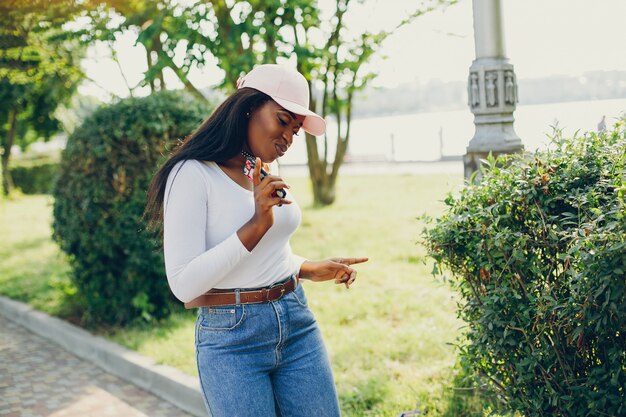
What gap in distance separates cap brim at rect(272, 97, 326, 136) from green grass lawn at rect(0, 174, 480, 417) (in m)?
0.82

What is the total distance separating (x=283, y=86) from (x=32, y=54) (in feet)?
39.6

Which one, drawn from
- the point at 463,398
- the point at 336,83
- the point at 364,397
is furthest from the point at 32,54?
the point at 463,398

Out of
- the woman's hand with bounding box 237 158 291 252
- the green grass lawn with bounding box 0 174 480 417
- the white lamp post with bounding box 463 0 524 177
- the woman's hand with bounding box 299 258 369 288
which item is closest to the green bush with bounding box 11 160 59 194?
the green grass lawn with bounding box 0 174 480 417

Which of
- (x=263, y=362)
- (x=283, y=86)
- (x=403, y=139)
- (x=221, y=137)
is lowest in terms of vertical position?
(x=263, y=362)

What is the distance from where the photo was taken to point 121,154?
21.4 ft

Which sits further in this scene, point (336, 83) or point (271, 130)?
point (336, 83)

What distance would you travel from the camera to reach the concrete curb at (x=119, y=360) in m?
4.98

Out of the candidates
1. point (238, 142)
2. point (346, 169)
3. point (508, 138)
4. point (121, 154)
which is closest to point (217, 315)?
point (238, 142)

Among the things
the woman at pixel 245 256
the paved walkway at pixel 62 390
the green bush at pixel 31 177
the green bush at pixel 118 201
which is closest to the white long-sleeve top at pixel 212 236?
the woman at pixel 245 256

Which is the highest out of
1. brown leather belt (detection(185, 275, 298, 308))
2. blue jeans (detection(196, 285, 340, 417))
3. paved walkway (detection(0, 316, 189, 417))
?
brown leather belt (detection(185, 275, 298, 308))

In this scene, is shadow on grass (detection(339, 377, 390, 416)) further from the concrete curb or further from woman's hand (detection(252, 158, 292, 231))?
woman's hand (detection(252, 158, 292, 231))

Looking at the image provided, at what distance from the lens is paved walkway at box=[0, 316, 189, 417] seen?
4984 mm

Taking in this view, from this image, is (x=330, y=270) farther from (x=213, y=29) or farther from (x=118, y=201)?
(x=213, y=29)

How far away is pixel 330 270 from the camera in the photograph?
2.96 m
